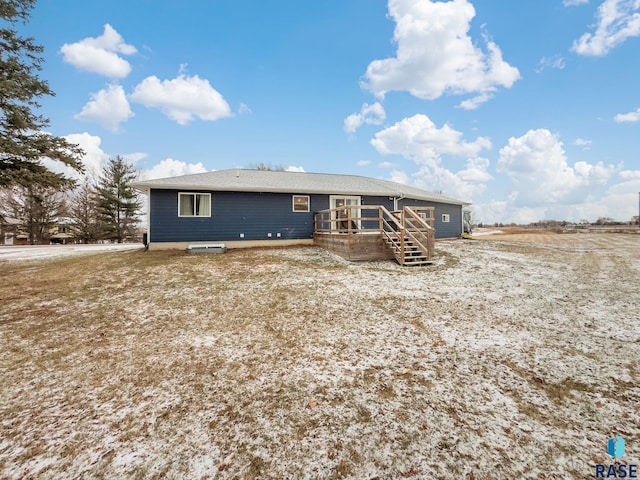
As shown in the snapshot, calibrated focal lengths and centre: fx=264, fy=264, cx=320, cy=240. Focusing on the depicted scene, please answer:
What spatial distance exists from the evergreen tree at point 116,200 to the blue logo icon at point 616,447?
113ft

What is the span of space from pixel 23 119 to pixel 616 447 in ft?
59.0

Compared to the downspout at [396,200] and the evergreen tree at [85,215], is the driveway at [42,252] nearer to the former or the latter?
the evergreen tree at [85,215]

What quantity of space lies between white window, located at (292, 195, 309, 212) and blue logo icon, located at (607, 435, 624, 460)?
1322 cm

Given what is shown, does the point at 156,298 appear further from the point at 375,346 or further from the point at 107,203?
the point at 107,203

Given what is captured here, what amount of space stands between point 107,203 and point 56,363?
29.8 metres

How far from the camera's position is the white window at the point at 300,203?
47.6 feet

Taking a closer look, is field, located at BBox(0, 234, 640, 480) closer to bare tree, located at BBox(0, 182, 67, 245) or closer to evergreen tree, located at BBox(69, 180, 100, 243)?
evergreen tree, located at BBox(69, 180, 100, 243)

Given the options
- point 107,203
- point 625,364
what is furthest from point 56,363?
point 107,203

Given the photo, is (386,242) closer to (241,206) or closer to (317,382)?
(241,206)

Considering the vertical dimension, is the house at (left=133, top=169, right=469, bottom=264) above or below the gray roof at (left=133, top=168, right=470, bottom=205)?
below

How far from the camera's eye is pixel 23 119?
10570mm

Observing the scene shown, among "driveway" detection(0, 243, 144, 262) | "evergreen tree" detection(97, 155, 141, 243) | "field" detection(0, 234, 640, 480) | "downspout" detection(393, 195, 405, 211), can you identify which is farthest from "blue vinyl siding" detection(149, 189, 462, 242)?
"evergreen tree" detection(97, 155, 141, 243)

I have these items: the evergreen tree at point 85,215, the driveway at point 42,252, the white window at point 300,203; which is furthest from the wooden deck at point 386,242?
the evergreen tree at point 85,215

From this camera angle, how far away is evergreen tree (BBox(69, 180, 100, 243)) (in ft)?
92.4
